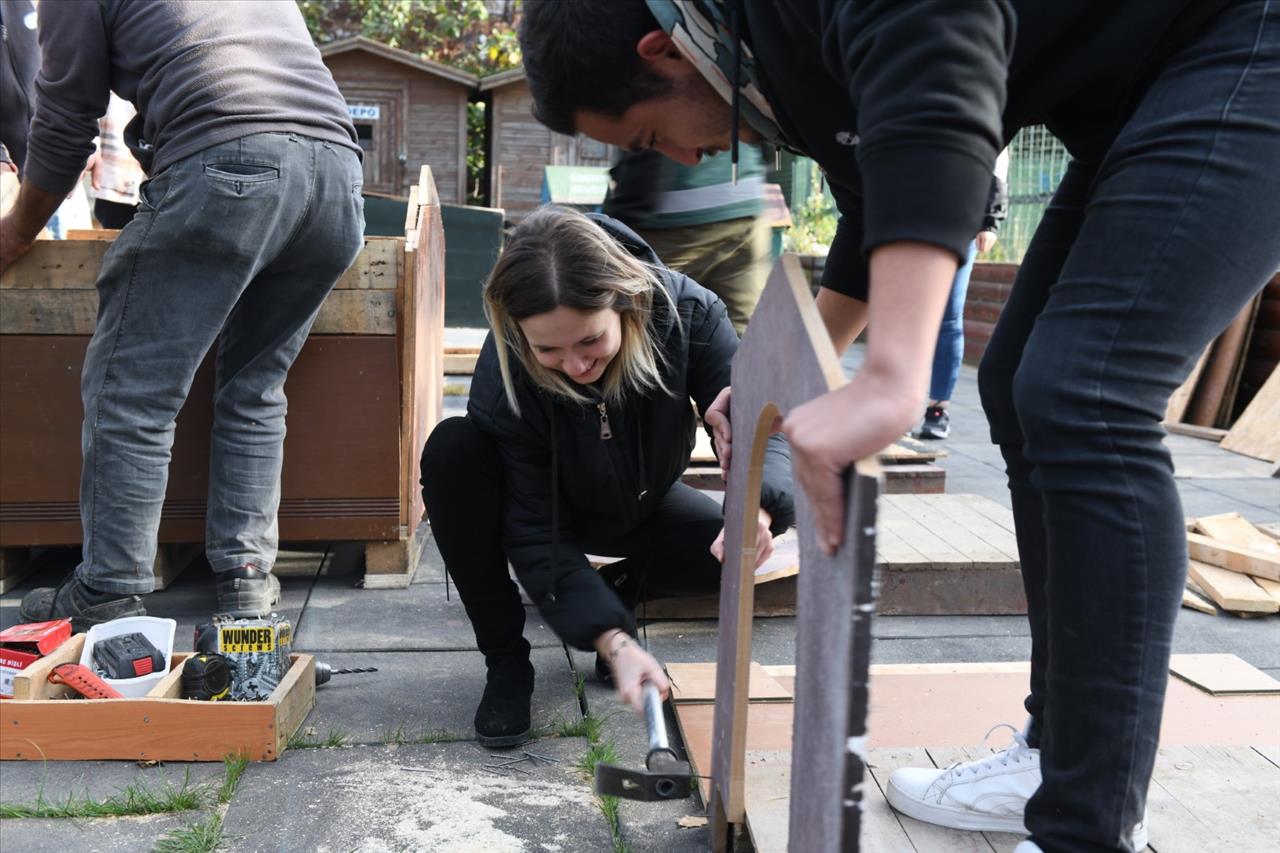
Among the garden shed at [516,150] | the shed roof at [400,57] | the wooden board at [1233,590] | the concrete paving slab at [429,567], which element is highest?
the shed roof at [400,57]

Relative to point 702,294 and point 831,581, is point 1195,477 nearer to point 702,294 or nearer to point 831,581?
point 702,294

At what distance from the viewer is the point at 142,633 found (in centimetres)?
246

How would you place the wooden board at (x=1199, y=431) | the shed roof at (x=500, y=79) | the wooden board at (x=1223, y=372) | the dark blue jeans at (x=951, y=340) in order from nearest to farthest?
the dark blue jeans at (x=951, y=340), the wooden board at (x=1199, y=431), the wooden board at (x=1223, y=372), the shed roof at (x=500, y=79)

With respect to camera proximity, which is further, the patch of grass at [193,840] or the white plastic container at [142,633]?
the white plastic container at [142,633]

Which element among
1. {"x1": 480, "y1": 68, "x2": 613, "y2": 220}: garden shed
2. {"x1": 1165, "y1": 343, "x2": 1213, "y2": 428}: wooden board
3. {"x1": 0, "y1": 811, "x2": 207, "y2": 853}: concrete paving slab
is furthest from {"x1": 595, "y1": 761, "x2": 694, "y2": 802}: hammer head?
{"x1": 480, "y1": 68, "x2": 613, "y2": 220}: garden shed

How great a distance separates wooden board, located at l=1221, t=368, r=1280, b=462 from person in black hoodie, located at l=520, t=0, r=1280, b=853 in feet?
16.9

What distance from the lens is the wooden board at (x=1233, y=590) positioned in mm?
3262

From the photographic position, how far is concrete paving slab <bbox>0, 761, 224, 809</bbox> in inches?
81.6

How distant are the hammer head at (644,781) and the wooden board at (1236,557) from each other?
2274 millimetres

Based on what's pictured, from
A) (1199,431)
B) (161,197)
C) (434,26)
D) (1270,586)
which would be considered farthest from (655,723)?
(434,26)

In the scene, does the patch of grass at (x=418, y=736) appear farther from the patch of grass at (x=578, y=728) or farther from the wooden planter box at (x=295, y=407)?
the wooden planter box at (x=295, y=407)

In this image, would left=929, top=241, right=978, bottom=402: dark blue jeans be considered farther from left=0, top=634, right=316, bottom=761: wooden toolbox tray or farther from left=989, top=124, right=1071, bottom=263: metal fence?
left=989, top=124, right=1071, bottom=263: metal fence

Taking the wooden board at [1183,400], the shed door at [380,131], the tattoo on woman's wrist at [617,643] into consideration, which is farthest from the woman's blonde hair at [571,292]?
the shed door at [380,131]

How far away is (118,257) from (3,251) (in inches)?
20.1
